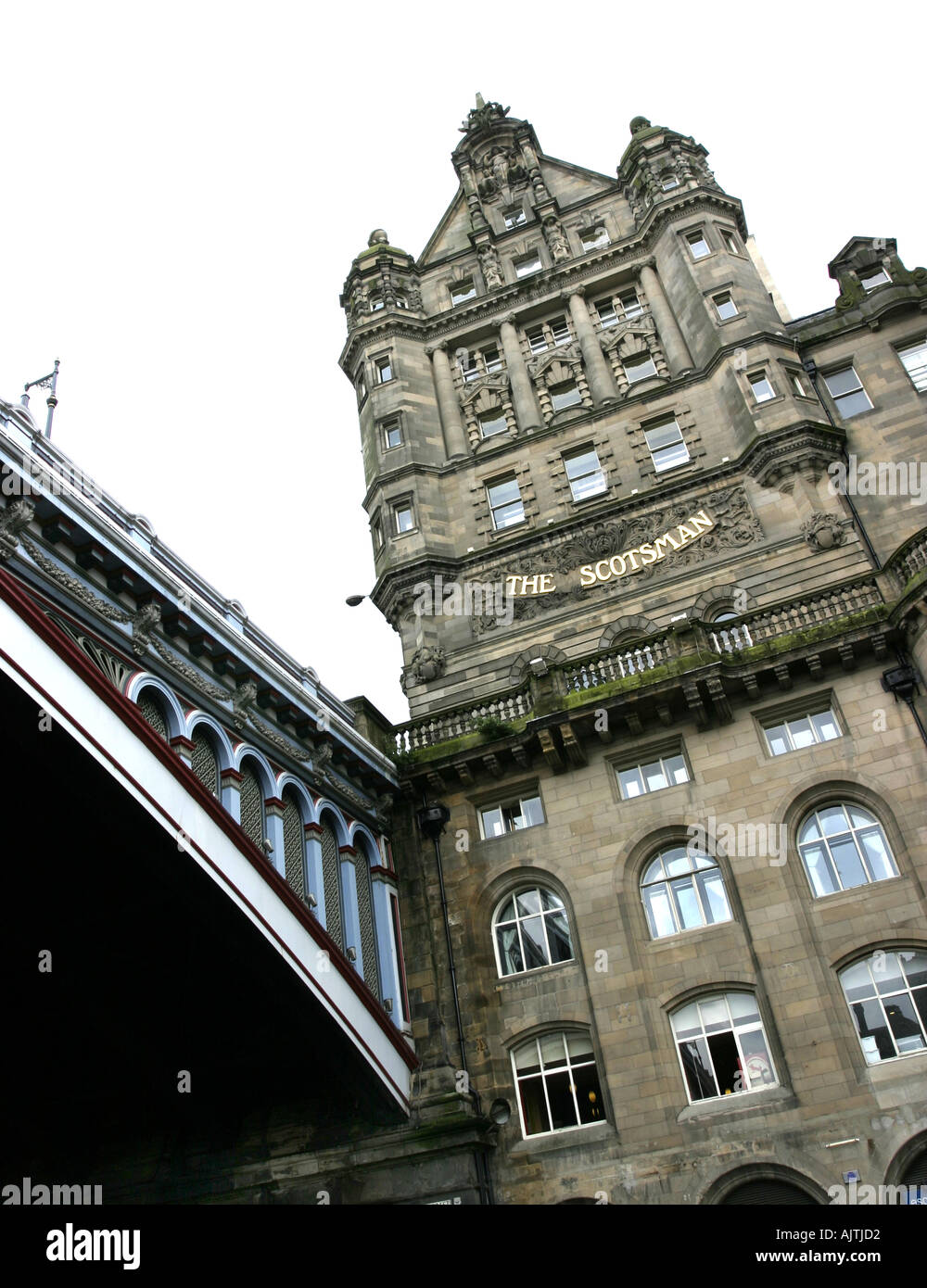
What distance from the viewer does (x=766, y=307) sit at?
3209 centimetres

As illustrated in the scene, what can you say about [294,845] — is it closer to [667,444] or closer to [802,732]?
[802,732]

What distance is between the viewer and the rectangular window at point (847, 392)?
98.1 ft

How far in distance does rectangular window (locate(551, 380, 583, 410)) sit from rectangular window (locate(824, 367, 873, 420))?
293 inches

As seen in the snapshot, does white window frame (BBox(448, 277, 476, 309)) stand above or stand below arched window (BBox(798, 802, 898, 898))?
above

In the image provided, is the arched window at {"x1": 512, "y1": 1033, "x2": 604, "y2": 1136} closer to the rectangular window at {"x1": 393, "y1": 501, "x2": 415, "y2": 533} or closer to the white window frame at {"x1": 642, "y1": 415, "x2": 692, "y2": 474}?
the rectangular window at {"x1": 393, "y1": 501, "x2": 415, "y2": 533}

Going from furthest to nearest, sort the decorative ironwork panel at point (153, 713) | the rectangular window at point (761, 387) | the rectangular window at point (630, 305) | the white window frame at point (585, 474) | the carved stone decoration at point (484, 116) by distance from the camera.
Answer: the carved stone decoration at point (484, 116), the rectangular window at point (630, 305), the white window frame at point (585, 474), the rectangular window at point (761, 387), the decorative ironwork panel at point (153, 713)

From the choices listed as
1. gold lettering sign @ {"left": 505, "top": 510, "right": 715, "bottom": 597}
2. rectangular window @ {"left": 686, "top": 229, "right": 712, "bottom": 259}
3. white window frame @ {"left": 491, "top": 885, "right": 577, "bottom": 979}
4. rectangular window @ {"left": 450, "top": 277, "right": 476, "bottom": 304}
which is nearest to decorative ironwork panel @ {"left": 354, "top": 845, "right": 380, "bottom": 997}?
white window frame @ {"left": 491, "top": 885, "right": 577, "bottom": 979}

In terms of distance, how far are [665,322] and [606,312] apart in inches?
106

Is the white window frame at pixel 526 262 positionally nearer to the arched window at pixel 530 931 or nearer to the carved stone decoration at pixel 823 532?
the carved stone decoration at pixel 823 532

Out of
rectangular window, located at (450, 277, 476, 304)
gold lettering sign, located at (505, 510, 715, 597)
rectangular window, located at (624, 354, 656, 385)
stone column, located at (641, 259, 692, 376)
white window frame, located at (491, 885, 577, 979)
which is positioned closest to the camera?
white window frame, located at (491, 885, 577, 979)

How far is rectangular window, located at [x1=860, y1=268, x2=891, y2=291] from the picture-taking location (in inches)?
1300

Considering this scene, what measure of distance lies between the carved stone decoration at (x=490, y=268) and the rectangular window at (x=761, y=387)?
11.2 m

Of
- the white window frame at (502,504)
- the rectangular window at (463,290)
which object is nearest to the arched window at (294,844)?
the white window frame at (502,504)
